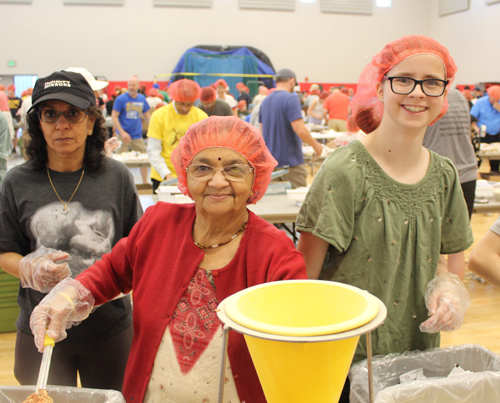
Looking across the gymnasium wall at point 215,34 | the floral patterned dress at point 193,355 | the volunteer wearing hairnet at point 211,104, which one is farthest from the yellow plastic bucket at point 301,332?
the gymnasium wall at point 215,34

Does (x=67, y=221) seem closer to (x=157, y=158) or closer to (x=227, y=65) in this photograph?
(x=157, y=158)

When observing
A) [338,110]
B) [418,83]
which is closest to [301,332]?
[418,83]

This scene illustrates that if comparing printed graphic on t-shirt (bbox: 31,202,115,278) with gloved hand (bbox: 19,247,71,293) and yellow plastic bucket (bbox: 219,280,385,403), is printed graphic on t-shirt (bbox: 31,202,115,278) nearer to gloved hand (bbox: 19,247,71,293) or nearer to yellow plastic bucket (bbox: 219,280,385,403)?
gloved hand (bbox: 19,247,71,293)

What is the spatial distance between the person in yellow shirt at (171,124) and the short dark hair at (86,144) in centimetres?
198

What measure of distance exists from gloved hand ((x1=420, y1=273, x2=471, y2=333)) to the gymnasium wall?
1672 cm

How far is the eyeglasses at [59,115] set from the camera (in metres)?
1.57

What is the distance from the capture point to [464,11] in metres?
16.5

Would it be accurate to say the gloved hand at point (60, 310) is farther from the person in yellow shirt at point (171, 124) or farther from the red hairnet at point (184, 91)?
the red hairnet at point (184, 91)

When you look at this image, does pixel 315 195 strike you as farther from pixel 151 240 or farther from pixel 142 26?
pixel 142 26

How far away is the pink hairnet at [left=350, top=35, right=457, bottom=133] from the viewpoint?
131cm

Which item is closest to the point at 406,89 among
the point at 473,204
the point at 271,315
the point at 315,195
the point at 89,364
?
the point at 315,195

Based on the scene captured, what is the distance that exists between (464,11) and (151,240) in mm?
18714

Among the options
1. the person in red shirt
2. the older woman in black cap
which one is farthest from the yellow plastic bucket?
the person in red shirt

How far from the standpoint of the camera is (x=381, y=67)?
137 cm
